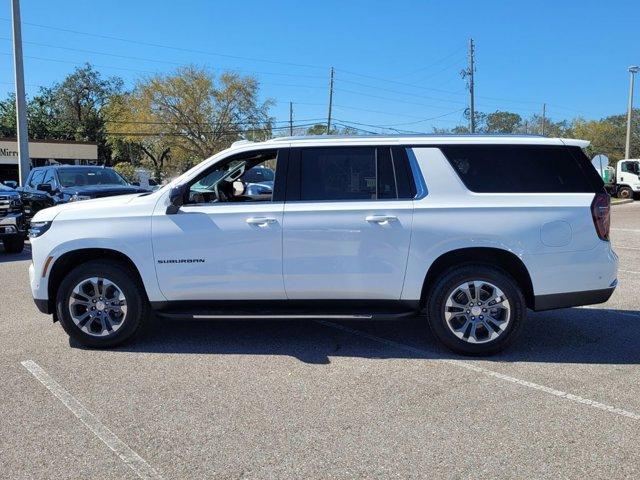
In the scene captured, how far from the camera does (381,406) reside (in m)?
4.05

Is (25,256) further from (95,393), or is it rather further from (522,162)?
(522,162)

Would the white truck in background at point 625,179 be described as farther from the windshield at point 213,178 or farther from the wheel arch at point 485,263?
the windshield at point 213,178

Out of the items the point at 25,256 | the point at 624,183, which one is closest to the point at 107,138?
the point at 624,183

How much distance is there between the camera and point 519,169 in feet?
16.5

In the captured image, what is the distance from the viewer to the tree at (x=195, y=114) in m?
58.7

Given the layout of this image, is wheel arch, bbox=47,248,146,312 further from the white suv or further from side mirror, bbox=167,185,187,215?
side mirror, bbox=167,185,187,215

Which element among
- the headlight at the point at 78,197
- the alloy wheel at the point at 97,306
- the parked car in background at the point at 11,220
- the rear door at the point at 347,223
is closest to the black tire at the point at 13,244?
the parked car in background at the point at 11,220

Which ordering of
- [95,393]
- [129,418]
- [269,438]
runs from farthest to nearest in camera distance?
1. [95,393]
2. [129,418]
3. [269,438]

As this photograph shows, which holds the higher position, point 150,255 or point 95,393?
point 150,255

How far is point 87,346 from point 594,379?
437 centimetres

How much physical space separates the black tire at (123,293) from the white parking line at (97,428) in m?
0.50

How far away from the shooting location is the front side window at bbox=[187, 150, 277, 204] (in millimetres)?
5281

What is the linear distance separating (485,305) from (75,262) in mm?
3735

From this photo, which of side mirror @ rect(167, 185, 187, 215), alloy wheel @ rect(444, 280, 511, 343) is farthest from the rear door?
side mirror @ rect(167, 185, 187, 215)
